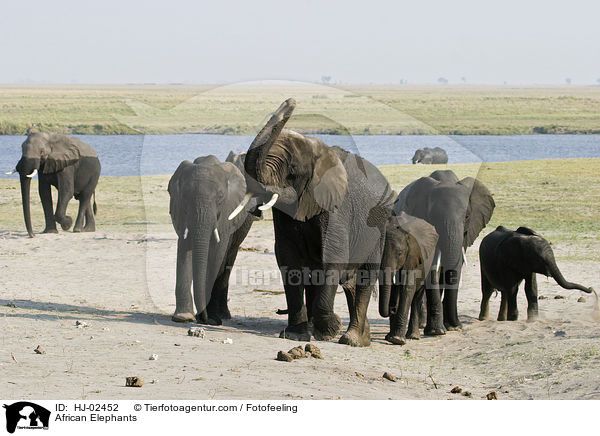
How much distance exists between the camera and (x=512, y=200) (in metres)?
22.9

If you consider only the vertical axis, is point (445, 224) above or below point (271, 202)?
below

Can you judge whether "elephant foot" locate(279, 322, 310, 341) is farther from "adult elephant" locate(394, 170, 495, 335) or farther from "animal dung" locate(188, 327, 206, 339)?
"adult elephant" locate(394, 170, 495, 335)

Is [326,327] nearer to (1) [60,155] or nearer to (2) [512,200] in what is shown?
(1) [60,155]

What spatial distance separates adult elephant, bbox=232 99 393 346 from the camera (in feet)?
27.1

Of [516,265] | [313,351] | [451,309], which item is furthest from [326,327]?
[516,265]

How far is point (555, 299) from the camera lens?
1178 centimetres

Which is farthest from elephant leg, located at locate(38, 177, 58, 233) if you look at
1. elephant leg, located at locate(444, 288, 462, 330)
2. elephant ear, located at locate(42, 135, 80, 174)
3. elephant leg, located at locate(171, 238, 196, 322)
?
elephant leg, located at locate(444, 288, 462, 330)

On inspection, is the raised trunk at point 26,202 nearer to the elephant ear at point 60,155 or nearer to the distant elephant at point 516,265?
the elephant ear at point 60,155

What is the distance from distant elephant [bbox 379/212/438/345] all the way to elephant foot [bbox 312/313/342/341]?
0.60m

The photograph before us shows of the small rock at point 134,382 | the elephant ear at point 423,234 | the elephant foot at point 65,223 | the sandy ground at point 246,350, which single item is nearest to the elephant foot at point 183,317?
the sandy ground at point 246,350

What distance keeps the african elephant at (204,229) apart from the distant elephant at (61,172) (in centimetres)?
877
